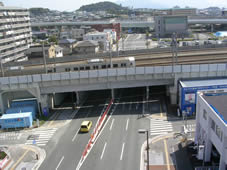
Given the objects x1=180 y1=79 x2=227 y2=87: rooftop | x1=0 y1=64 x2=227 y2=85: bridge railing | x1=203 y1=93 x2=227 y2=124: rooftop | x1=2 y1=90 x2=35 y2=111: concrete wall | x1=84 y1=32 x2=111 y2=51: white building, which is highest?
x1=84 y1=32 x2=111 y2=51: white building

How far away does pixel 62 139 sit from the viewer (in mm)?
27562

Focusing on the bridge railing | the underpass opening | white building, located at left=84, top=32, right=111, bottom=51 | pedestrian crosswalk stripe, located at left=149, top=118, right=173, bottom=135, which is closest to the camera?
pedestrian crosswalk stripe, located at left=149, top=118, right=173, bottom=135

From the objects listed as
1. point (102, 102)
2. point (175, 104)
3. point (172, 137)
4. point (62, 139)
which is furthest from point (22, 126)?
point (175, 104)

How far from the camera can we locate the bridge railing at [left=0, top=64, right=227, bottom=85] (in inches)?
1336

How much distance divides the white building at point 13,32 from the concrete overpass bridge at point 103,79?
137 feet

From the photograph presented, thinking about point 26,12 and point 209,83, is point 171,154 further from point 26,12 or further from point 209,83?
point 26,12

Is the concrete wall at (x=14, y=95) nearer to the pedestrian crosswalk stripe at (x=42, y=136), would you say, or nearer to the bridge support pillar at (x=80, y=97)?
the bridge support pillar at (x=80, y=97)

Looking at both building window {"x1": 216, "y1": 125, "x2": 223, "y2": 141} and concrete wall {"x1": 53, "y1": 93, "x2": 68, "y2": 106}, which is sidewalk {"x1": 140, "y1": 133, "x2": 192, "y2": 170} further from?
concrete wall {"x1": 53, "y1": 93, "x2": 68, "y2": 106}

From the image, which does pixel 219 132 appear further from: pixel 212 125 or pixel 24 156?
pixel 24 156

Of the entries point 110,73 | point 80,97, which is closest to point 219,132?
point 110,73

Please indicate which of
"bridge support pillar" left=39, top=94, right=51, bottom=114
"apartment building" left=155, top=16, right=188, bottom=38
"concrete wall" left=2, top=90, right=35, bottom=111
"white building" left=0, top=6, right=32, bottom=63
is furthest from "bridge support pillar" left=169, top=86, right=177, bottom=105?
"apartment building" left=155, top=16, right=188, bottom=38

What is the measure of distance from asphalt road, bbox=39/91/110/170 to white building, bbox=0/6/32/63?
4798 centimetres

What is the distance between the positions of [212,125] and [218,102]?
2.65 metres

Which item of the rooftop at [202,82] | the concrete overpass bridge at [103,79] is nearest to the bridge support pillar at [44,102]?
the concrete overpass bridge at [103,79]
